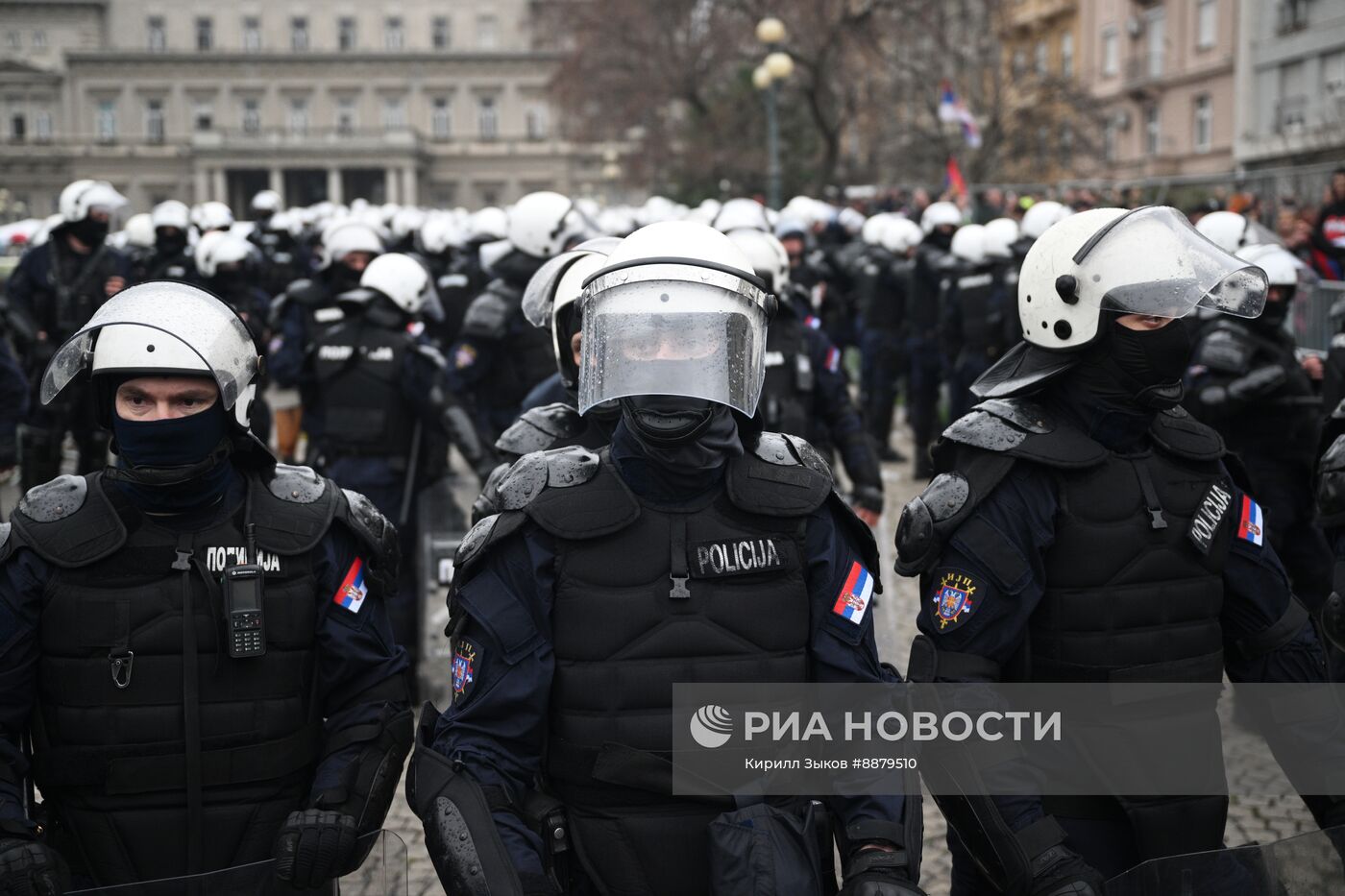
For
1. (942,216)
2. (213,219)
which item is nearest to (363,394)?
(942,216)

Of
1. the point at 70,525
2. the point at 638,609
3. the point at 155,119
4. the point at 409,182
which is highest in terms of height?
the point at 155,119

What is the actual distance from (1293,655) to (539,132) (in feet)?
283

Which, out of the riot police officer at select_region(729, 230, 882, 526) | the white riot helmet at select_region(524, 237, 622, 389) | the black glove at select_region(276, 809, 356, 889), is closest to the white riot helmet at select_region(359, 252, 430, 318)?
the riot police officer at select_region(729, 230, 882, 526)

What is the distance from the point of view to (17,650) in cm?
277

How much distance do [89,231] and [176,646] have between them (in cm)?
718

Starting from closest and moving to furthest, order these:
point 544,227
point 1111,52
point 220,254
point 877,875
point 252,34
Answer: point 877,875 → point 544,227 → point 220,254 → point 1111,52 → point 252,34

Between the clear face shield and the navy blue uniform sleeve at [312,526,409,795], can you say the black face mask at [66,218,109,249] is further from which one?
the clear face shield

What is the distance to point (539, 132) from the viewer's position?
86562 mm

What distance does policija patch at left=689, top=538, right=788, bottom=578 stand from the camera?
2.56 meters

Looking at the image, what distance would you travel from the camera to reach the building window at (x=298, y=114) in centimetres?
8556

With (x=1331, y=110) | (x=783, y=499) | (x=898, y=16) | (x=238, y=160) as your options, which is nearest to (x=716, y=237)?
(x=783, y=499)

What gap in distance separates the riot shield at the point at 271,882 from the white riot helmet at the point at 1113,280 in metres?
1.61

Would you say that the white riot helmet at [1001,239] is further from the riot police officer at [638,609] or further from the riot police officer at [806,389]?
the riot police officer at [638,609]

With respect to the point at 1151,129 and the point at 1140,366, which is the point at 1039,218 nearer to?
the point at 1140,366
